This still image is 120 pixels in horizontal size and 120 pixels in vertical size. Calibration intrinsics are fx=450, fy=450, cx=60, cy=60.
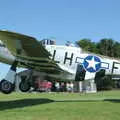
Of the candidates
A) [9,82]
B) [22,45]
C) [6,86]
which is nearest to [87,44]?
[6,86]

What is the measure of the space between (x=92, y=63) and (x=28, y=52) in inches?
166

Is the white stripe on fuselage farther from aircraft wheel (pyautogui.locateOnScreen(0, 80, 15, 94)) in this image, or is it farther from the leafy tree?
the leafy tree

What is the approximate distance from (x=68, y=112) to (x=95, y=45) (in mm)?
97563

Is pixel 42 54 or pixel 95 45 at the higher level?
pixel 95 45

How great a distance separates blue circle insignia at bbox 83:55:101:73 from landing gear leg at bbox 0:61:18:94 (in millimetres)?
4252

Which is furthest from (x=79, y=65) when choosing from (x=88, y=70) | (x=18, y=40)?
(x=18, y=40)

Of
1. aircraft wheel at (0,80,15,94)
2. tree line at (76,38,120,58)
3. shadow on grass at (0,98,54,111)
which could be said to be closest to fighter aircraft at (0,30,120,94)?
aircraft wheel at (0,80,15,94)

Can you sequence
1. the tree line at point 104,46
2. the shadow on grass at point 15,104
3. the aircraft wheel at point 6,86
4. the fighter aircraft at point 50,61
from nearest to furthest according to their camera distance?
the shadow on grass at point 15,104
the fighter aircraft at point 50,61
the aircraft wheel at point 6,86
the tree line at point 104,46

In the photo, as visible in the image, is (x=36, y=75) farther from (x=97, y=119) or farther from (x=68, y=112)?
(x=97, y=119)

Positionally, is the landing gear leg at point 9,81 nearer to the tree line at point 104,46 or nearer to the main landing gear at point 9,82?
the main landing gear at point 9,82

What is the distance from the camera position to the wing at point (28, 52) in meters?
23.4

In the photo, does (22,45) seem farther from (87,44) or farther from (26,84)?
(87,44)

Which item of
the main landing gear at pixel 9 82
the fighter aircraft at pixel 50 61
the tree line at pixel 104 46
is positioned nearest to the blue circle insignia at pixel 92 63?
the fighter aircraft at pixel 50 61

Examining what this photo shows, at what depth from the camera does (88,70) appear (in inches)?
1061
